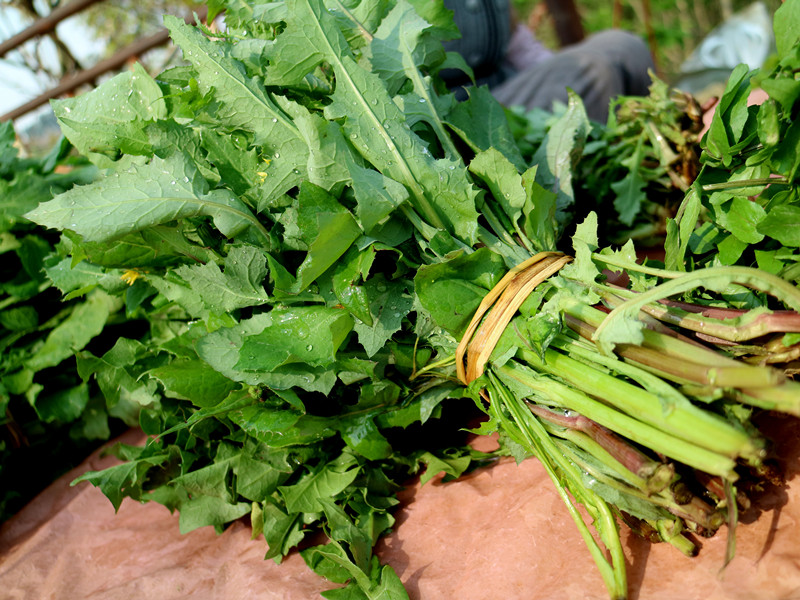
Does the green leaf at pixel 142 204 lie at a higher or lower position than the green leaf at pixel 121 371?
higher


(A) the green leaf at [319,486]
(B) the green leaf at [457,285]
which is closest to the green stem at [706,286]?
(B) the green leaf at [457,285]

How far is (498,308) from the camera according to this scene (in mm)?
970

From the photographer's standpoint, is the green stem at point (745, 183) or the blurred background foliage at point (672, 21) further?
the blurred background foliage at point (672, 21)

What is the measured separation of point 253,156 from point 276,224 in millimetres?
147

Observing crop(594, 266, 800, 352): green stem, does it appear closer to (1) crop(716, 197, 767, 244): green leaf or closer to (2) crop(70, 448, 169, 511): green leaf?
(1) crop(716, 197, 767, 244): green leaf

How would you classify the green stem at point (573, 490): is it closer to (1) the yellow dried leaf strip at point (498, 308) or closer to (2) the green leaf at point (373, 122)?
(1) the yellow dried leaf strip at point (498, 308)

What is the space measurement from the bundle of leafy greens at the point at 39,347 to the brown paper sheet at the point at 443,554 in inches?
6.0

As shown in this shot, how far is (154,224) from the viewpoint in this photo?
1.06 meters

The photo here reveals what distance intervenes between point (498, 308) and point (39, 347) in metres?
1.38

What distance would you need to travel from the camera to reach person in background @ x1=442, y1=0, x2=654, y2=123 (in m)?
3.18

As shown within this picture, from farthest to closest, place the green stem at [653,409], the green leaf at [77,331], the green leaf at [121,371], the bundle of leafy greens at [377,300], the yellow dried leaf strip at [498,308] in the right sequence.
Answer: the green leaf at [77,331], the green leaf at [121,371], the yellow dried leaf strip at [498,308], the bundle of leafy greens at [377,300], the green stem at [653,409]

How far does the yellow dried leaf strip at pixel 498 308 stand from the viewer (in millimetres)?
966

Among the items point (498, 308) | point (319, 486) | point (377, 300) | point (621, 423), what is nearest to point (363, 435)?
point (319, 486)

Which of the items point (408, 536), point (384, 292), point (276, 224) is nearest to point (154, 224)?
point (276, 224)
